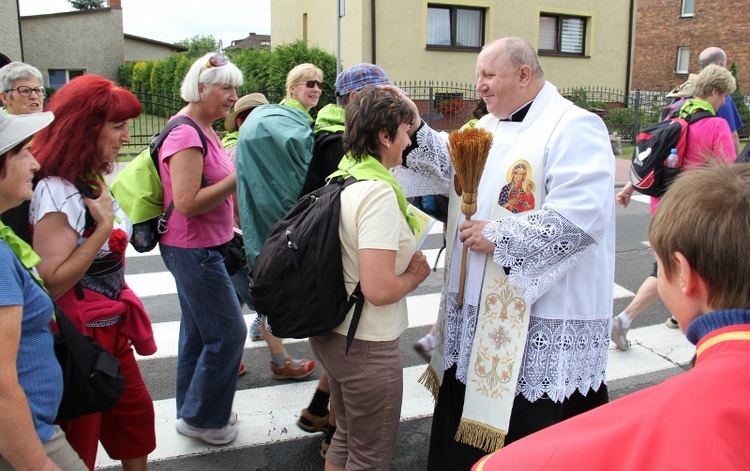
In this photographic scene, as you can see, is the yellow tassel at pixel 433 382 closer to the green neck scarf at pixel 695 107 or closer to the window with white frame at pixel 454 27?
the green neck scarf at pixel 695 107

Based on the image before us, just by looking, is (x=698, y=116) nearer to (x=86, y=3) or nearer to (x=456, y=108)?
(x=456, y=108)

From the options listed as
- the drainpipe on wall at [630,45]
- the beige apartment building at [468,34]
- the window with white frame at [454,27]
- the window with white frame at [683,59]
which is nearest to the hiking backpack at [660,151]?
the beige apartment building at [468,34]

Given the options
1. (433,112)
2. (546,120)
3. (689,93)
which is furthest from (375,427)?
(433,112)

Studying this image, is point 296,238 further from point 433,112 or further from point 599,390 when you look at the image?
point 433,112

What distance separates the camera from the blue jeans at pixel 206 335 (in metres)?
3.13

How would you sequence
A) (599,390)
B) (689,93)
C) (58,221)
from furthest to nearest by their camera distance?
(689,93) → (599,390) → (58,221)

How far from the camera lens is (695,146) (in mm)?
4562

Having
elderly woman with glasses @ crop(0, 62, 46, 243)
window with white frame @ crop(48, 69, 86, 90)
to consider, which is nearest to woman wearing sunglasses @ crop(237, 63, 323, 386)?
elderly woman with glasses @ crop(0, 62, 46, 243)

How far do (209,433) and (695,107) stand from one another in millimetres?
3974

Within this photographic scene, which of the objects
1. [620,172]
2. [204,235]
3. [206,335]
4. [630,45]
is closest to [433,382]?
[206,335]

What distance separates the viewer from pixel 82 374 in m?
2.03

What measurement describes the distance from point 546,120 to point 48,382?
1.94m

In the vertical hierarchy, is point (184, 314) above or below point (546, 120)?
below

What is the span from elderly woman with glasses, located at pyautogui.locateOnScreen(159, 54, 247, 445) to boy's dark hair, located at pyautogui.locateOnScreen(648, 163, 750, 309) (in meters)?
2.23
